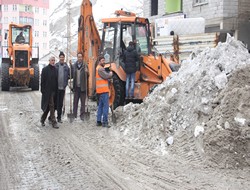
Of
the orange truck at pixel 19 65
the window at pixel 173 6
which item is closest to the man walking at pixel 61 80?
the orange truck at pixel 19 65

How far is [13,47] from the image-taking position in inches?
681

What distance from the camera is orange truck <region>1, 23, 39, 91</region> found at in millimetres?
17000

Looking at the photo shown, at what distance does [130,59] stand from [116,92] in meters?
0.97

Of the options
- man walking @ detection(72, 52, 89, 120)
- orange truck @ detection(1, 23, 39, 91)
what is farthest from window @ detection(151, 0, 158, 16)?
man walking @ detection(72, 52, 89, 120)

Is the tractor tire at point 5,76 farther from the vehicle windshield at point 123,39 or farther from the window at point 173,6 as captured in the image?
the window at point 173,6

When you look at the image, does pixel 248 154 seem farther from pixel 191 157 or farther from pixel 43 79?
pixel 43 79

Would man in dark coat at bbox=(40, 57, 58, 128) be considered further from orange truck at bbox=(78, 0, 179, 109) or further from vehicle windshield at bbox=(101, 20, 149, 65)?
vehicle windshield at bbox=(101, 20, 149, 65)

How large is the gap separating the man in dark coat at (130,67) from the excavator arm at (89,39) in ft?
4.32

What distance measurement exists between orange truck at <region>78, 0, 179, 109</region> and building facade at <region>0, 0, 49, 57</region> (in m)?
→ 67.0

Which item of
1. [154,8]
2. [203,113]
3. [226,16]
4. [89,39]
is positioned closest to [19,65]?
[89,39]

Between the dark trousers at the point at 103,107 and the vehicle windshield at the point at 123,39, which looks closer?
the dark trousers at the point at 103,107

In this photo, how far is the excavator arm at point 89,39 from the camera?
38.1 ft

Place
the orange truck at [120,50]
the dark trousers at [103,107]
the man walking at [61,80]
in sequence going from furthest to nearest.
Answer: the orange truck at [120,50] < the man walking at [61,80] < the dark trousers at [103,107]

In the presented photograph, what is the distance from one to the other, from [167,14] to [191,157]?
1516cm
